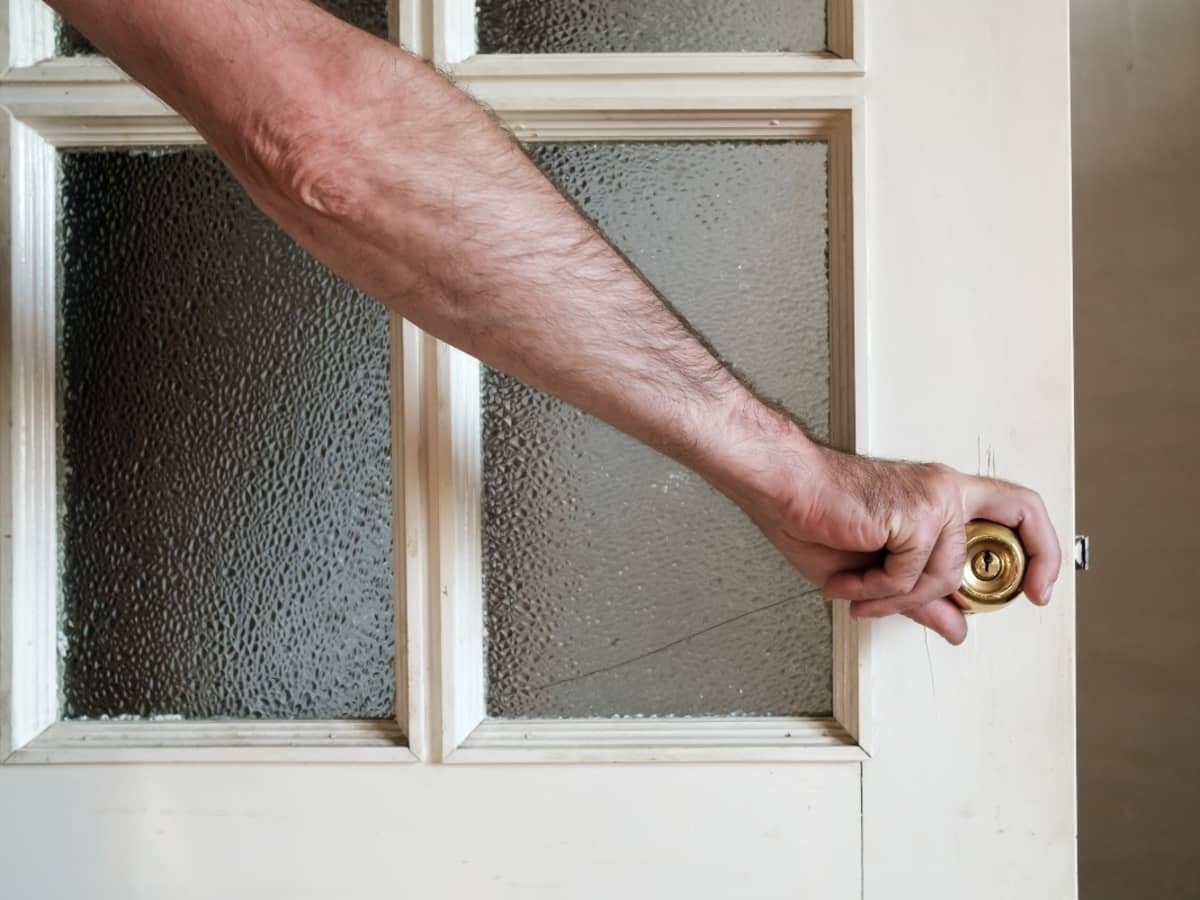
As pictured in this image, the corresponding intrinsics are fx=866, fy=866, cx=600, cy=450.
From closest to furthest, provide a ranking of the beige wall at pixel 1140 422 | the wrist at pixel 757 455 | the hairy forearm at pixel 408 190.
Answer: the hairy forearm at pixel 408 190 < the wrist at pixel 757 455 < the beige wall at pixel 1140 422

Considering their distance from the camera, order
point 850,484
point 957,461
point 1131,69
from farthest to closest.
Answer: point 1131,69 → point 957,461 → point 850,484

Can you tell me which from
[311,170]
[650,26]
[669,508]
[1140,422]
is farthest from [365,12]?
[1140,422]

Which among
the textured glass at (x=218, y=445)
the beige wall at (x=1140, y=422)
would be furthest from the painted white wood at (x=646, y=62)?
the beige wall at (x=1140, y=422)

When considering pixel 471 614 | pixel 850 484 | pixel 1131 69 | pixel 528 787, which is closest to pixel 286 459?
pixel 471 614

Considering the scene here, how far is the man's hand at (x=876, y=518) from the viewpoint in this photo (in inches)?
20.9

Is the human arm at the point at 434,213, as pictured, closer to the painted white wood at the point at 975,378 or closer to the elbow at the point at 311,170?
the elbow at the point at 311,170

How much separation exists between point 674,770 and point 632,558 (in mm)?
165

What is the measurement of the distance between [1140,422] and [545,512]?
712 mm

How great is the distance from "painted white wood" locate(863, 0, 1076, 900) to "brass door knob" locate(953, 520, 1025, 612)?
0.06 meters

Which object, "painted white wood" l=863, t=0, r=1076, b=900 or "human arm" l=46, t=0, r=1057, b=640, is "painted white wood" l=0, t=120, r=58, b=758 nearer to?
"human arm" l=46, t=0, r=1057, b=640

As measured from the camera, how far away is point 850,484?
1.81ft

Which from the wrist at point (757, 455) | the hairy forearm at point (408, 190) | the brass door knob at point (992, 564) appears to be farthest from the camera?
the brass door knob at point (992, 564)

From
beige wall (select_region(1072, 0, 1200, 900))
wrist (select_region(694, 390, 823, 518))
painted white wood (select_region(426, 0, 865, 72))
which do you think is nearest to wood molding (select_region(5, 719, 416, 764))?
wrist (select_region(694, 390, 823, 518))

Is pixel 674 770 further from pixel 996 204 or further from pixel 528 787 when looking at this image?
pixel 996 204
